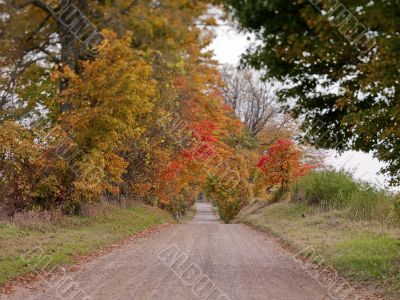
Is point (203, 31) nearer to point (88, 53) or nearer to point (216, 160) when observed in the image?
point (88, 53)

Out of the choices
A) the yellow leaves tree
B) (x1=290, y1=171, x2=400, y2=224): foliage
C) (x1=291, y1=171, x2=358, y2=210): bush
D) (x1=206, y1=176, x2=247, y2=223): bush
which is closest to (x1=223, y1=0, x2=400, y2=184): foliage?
the yellow leaves tree

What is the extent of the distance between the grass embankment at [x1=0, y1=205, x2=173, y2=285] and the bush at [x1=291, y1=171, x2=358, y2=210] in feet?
31.3

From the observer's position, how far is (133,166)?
2859 centimetres

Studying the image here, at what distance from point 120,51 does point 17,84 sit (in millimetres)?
3416

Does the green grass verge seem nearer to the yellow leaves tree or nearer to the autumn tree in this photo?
the yellow leaves tree

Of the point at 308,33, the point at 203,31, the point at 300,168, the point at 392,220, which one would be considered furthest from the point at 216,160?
the point at 308,33

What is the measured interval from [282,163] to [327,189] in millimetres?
6044

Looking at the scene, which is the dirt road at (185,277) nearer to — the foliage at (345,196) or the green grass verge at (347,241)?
the green grass verge at (347,241)

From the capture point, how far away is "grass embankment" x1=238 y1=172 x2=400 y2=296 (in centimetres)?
1141

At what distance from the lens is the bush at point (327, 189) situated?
81.8 feet

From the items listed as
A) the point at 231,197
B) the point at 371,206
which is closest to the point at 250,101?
the point at 231,197

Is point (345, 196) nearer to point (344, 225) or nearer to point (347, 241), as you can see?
point (344, 225)

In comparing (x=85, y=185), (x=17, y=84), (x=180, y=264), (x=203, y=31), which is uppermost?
(x=203, y=31)

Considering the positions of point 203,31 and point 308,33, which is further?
point 203,31
